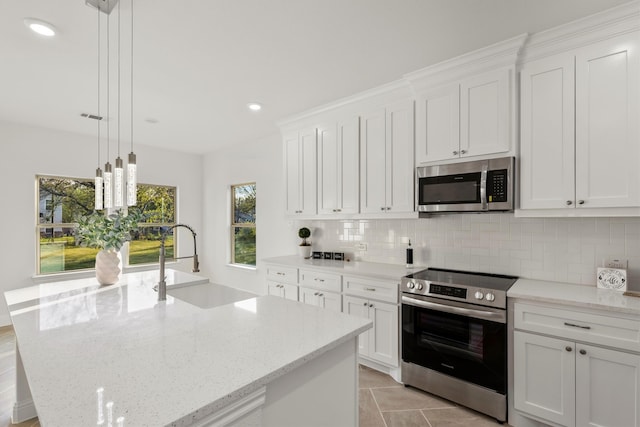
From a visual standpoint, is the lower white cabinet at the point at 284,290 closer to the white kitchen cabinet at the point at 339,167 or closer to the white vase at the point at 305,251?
the white vase at the point at 305,251

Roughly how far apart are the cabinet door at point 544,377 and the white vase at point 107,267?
9.44 feet

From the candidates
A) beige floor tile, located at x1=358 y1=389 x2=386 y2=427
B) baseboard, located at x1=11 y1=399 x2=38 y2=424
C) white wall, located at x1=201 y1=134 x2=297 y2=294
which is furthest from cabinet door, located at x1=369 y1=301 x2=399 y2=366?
baseboard, located at x1=11 y1=399 x2=38 y2=424

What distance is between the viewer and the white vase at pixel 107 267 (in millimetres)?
2299

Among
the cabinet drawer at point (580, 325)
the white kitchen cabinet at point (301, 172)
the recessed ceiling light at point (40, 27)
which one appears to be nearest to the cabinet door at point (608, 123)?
the cabinet drawer at point (580, 325)

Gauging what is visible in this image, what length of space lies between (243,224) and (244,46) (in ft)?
11.2

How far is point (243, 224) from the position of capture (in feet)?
17.3

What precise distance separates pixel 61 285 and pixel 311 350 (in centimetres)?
215

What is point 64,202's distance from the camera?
458cm

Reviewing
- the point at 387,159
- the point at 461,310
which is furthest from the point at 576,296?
the point at 387,159

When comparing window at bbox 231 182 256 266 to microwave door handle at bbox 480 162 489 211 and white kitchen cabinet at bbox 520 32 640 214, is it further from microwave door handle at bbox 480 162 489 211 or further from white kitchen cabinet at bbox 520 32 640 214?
white kitchen cabinet at bbox 520 32 640 214

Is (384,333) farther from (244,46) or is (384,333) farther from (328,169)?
(244,46)

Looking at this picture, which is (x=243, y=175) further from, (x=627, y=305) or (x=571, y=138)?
(x=627, y=305)

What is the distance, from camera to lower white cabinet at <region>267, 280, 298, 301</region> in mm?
3482

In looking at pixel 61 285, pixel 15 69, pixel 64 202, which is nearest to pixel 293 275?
pixel 61 285
